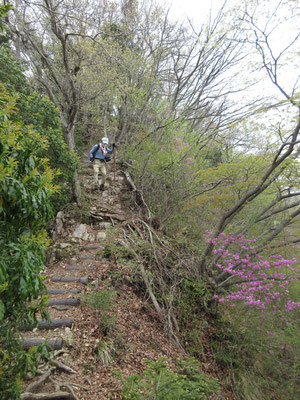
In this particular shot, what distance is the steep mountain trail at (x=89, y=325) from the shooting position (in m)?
2.40

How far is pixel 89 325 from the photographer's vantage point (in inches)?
125

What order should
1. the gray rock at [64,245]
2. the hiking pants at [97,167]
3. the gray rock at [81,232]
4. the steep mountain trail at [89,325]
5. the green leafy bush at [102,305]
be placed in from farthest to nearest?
the hiking pants at [97,167], the gray rock at [81,232], the gray rock at [64,245], the green leafy bush at [102,305], the steep mountain trail at [89,325]

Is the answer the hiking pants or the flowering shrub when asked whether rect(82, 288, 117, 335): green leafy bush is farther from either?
the hiking pants

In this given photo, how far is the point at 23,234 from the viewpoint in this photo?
1646 mm

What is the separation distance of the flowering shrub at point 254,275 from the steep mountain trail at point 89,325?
7.21ft

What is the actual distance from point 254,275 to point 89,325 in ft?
13.8

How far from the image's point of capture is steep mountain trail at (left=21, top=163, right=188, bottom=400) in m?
2.40

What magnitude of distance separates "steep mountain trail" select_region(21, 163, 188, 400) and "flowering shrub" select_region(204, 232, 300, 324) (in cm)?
220

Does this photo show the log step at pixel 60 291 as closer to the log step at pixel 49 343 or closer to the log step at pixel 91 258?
the log step at pixel 49 343

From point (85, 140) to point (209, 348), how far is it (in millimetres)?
11944

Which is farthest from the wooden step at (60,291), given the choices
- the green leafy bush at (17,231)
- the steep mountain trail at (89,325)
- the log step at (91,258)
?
the green leafy bush at (17,231)

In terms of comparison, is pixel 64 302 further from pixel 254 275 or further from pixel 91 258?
pixel 254 275

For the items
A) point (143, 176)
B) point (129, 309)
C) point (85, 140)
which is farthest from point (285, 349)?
point (85, 140)

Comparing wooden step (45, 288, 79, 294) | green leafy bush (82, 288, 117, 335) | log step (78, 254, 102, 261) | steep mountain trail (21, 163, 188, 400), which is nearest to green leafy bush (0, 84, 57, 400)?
steep mountain trail (21, 163, 188, 400)
